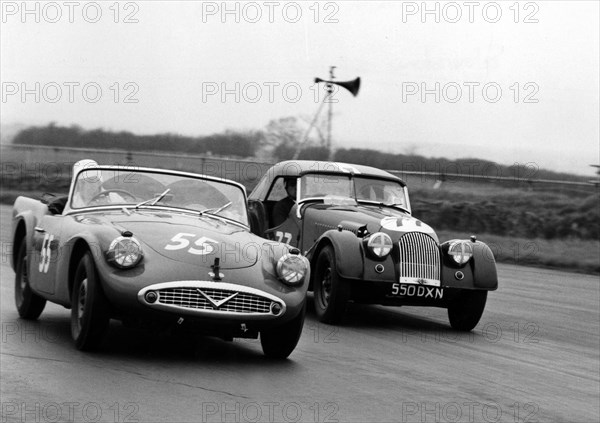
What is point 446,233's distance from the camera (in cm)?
2359

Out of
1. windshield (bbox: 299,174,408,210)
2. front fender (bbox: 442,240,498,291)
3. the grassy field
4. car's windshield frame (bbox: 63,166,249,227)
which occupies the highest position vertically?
car's windshield frame (bbox: 63,166,249,227)

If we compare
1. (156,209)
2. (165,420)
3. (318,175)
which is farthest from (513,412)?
(318,175)

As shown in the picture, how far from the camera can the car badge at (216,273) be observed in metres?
6.79

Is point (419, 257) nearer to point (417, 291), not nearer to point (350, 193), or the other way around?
point (417, 291)

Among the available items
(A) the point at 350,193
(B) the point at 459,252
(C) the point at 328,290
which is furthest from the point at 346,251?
(A) the point at 350,193

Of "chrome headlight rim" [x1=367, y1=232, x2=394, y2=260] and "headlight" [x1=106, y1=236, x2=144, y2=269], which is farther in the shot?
"chrome headlight rim" [x1=367, y1=232, x2=394, y2=260]

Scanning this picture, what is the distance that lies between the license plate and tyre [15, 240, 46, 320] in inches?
128

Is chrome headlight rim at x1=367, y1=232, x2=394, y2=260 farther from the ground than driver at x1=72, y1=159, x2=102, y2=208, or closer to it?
closer to it

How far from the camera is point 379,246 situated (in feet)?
32.3

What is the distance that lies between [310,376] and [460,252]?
3.76m

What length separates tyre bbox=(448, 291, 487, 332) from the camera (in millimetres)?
10094

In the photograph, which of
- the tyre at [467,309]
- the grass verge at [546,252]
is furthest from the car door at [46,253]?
the grass verge at [546,252]

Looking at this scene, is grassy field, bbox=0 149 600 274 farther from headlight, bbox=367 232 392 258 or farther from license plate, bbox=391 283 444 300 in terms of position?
headlight, bbox=367 232 392 258

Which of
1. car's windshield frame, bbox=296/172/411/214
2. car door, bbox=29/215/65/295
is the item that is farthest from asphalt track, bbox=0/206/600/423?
car's windshield frame, bbox=296/172/411/214
